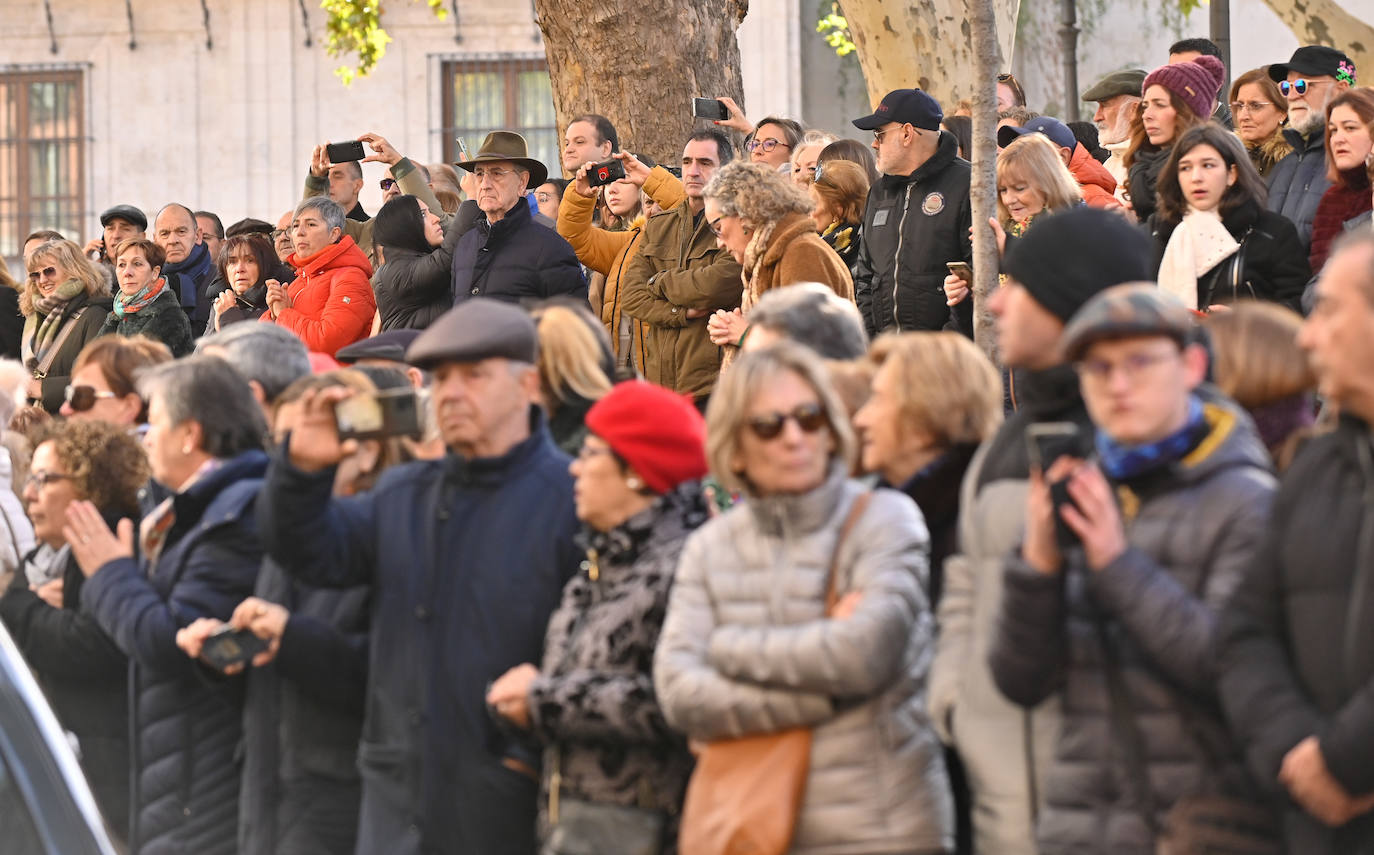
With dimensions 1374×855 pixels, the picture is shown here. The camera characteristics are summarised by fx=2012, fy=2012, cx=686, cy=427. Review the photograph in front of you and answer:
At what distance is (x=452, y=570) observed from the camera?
4523 mm

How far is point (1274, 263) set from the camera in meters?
6.80

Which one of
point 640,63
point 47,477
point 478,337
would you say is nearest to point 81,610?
point 47,477

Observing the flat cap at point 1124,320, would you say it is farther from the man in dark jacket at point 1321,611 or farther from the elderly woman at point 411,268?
the elderly woman at point 411,268

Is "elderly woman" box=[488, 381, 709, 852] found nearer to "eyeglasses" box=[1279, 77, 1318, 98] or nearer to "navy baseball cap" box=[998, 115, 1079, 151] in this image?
"navy baseball cap" box=[998, 115, 1079, 151]

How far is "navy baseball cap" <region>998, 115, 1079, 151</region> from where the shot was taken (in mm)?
8969

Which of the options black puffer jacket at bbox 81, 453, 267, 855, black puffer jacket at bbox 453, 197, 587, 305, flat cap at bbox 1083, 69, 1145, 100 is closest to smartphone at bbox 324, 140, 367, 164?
black puffer jacket at bbox 453, 197, 587, 305

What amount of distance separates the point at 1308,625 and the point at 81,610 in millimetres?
3446

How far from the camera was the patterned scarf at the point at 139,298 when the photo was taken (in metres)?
10.9

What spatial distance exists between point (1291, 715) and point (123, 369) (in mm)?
4086

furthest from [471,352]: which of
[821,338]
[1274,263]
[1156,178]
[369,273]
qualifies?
[369,273]

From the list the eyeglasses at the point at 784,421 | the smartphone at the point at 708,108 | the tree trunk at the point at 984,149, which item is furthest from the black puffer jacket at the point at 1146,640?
the smartphone at the point at 708,108

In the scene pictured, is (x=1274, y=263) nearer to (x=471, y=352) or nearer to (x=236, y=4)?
(x=471, y=352)

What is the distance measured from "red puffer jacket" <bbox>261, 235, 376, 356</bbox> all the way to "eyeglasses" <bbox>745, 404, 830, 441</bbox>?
19.6ft

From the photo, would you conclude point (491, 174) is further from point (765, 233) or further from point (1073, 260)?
point (1073, 260)
